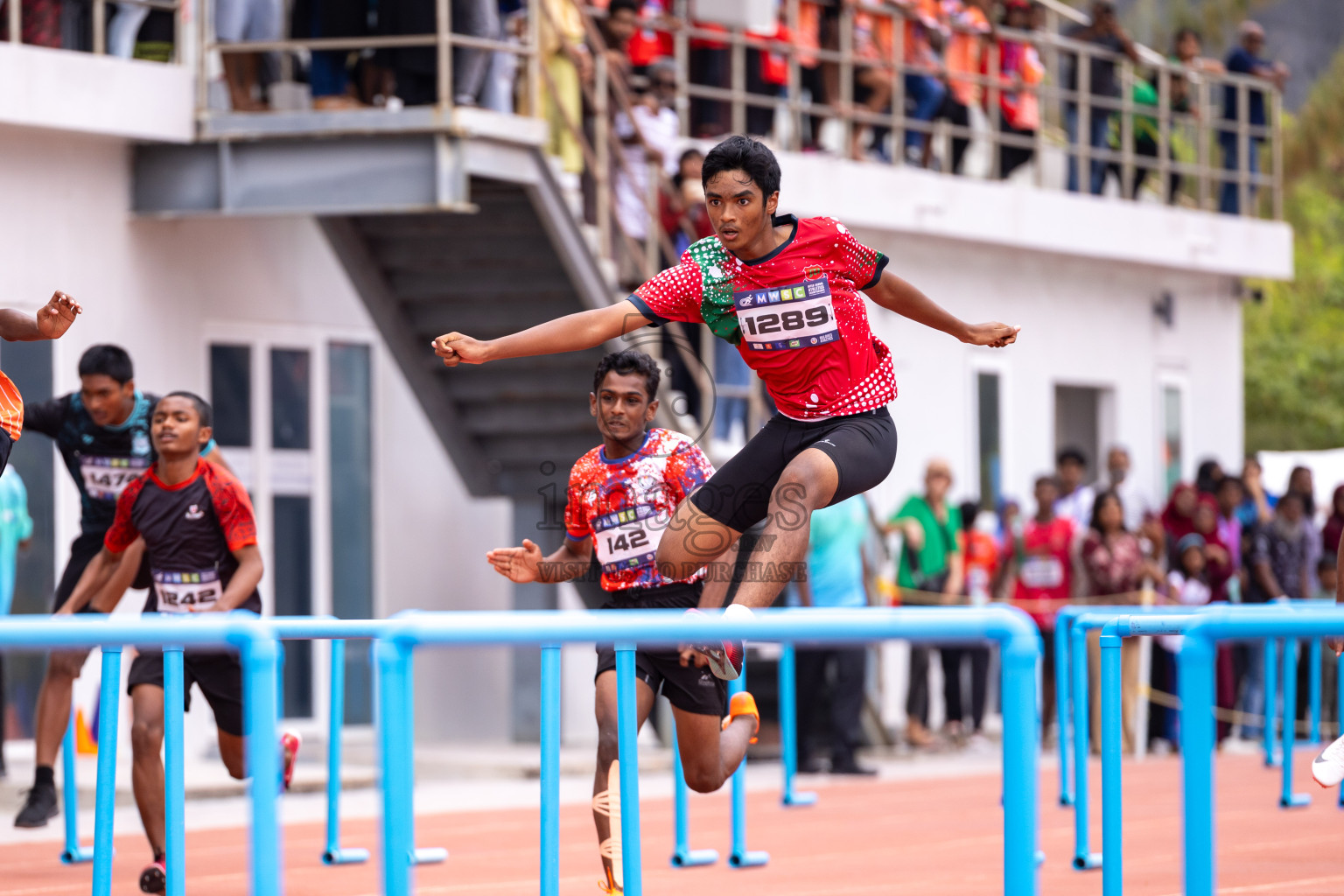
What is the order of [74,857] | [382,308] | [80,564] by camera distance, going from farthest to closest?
[382,308] < [80,564] < [74,857]

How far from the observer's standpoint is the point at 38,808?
10.1m

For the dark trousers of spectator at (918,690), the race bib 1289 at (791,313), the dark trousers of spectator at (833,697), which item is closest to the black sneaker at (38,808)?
the race bib 1289 at (791,313)

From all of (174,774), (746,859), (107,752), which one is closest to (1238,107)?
(746,859)

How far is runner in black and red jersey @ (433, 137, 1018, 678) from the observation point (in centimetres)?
716

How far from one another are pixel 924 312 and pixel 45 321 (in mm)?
3171

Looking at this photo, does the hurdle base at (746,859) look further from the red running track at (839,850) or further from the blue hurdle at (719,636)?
the blue hurdle at (719,636)

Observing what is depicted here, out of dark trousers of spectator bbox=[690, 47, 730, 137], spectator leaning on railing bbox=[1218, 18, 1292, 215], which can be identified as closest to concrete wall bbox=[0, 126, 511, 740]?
dark trousers of spectator bbox=[690, 47, 730, 137]

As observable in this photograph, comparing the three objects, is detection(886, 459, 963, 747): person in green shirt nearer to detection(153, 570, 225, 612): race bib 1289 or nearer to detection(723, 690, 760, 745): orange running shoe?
detection(153, 570, 225, 612): race bib 1289

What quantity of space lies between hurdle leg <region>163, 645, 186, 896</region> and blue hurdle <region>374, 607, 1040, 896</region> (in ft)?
7.26

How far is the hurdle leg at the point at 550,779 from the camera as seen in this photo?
7.31 m

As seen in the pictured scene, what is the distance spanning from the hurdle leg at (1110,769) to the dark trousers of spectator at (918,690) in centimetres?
968

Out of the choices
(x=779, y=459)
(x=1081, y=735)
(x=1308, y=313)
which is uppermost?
(x=1308, y=313)

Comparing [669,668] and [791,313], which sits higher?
[791,313]

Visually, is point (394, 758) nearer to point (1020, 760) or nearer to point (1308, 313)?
point (1020, 760)
